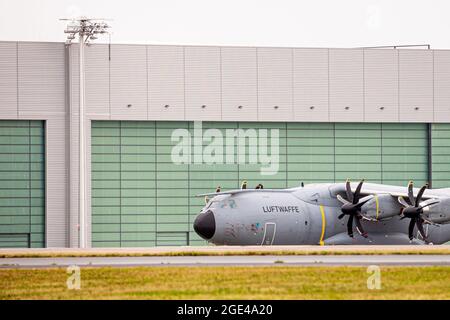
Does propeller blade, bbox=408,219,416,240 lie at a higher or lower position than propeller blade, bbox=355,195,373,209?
lower

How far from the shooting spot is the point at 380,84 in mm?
68312

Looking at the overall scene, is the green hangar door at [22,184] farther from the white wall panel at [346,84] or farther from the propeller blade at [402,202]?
the propeller blade at [402,202]

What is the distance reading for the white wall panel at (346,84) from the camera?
6769 cm

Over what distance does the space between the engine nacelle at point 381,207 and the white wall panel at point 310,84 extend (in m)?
19.6

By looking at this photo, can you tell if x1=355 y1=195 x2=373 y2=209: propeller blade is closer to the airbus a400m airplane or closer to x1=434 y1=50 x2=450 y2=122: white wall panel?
the airbus a400m airplane

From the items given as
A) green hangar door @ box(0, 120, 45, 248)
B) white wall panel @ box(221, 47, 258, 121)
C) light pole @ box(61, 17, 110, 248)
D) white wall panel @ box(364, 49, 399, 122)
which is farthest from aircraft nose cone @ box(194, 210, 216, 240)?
white wall panel @ box(364, 49, 399, 122)

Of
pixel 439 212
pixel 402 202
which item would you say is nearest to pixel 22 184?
pixel 402 202

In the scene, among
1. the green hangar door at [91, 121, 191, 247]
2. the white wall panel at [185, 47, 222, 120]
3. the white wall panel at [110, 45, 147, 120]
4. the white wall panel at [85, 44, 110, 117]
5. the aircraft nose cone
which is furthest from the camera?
the white wall panel at [185, 47, 222, 120]

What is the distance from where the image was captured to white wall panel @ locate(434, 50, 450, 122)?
69119 mm

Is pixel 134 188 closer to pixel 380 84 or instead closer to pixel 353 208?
pixel 380 84

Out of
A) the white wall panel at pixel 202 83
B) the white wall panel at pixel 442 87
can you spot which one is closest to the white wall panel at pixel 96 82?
the white wall panel at pixel 202 83

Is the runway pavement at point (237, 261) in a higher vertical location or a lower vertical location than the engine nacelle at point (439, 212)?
lower

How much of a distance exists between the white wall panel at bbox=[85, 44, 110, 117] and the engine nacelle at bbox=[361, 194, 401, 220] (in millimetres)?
21723
